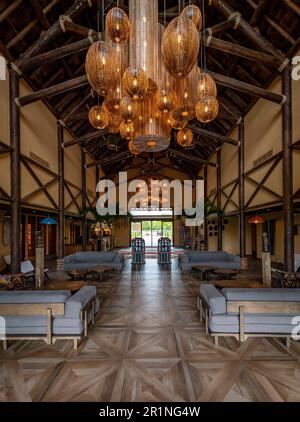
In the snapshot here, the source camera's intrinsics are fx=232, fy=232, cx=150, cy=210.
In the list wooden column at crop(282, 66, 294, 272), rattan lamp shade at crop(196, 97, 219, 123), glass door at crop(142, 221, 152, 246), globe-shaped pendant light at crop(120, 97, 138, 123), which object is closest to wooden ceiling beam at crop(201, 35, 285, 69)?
wooden column at crop(282, 66, 294, 272)

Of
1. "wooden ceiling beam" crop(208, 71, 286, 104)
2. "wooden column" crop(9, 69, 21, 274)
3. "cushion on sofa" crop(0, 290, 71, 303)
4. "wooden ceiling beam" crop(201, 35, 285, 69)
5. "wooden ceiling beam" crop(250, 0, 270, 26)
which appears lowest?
"cushion on sofa" crop(0, 290, 71, 303)

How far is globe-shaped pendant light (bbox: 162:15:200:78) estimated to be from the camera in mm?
2615

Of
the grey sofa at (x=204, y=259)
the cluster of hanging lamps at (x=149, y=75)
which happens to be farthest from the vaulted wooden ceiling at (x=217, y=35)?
the grey sofa at (x=204, y=259)

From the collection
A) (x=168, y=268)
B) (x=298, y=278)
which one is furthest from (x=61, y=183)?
(x=298, y=278)

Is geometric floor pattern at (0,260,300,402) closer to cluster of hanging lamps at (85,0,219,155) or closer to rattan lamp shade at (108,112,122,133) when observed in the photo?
cluster of hanging lamps at (85,0,219,155)

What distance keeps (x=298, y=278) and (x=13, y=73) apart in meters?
9.24

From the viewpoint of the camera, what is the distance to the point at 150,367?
281 centimetres

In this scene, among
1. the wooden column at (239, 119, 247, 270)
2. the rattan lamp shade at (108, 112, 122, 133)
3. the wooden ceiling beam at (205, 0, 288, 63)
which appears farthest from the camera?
the wooden column at (239, 119, 247, 270)

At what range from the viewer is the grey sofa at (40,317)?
3.19m

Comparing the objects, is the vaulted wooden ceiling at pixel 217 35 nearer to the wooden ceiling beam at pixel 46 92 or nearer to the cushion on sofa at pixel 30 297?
the wooden ceiling beam at pixel 46 92

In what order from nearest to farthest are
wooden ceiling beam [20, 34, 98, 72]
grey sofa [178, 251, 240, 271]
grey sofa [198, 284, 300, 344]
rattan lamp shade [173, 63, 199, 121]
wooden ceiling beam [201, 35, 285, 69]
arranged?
grey sofa [198, 284, 300, 344] → rattan lamp shade [173, 63, 199, 121] → wooden ceiling beam [201, 35, 285, 69] → wooden ceiling beam [20, 34, 98, 72] → grey sofa [178, 251, 240, 271]

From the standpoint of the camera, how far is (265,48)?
19.0 ft
